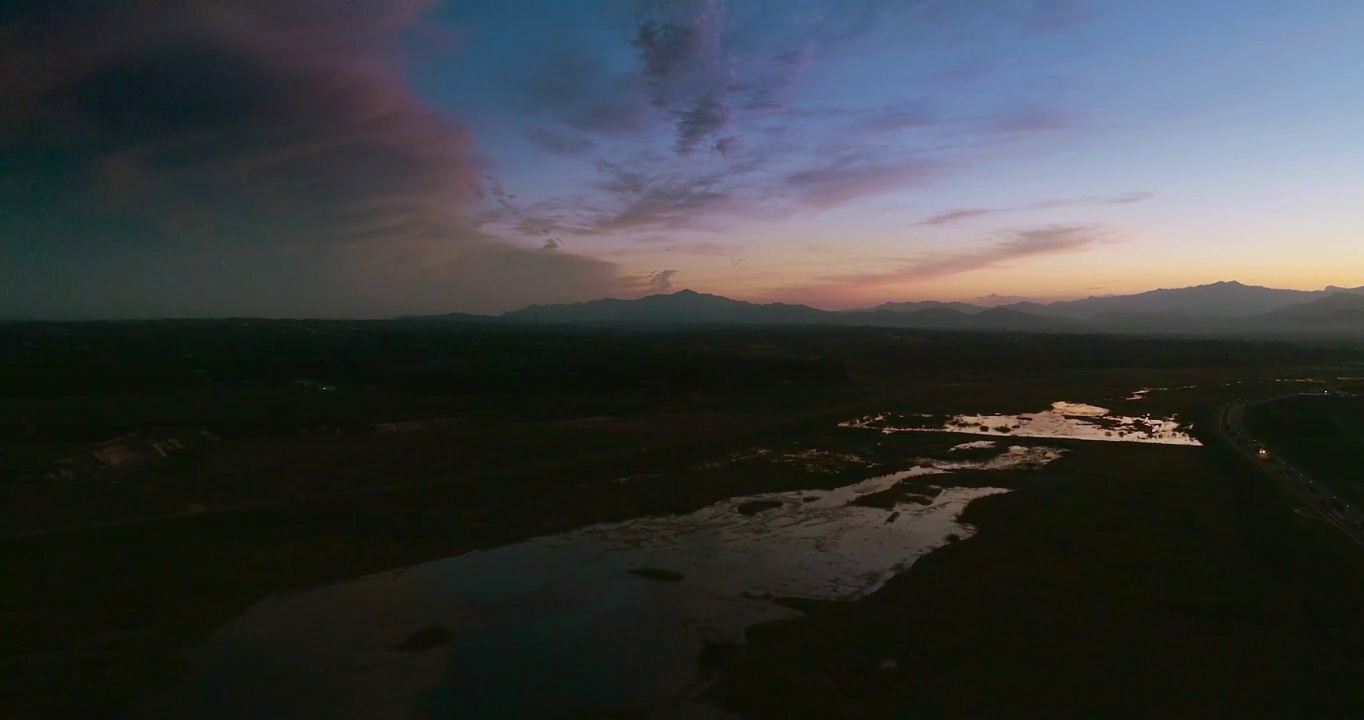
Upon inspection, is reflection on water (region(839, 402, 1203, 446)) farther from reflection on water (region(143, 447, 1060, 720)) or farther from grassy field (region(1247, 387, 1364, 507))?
reflection on water (region(143, 447, 1060, 720))

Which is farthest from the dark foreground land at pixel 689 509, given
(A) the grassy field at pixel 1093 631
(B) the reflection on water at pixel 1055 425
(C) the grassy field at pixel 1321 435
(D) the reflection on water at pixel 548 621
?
(B) the reflection on water at pixel 1055 425

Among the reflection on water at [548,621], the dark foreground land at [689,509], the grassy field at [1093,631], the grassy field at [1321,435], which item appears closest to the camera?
the grassy field at [1093,631]

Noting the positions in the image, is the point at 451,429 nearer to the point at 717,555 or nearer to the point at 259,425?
the point at 259,425

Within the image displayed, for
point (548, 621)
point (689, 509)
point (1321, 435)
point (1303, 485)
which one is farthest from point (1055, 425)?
point (548, 621)

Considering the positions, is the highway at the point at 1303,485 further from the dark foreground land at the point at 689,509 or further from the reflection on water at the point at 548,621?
the reflection on water at the point at 548,621

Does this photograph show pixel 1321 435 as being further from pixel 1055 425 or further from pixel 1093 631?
pixel 1093 631

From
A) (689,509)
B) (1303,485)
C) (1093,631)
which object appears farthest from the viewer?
(1303,485)

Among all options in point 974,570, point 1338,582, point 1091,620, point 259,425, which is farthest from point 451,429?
point 1338,582
